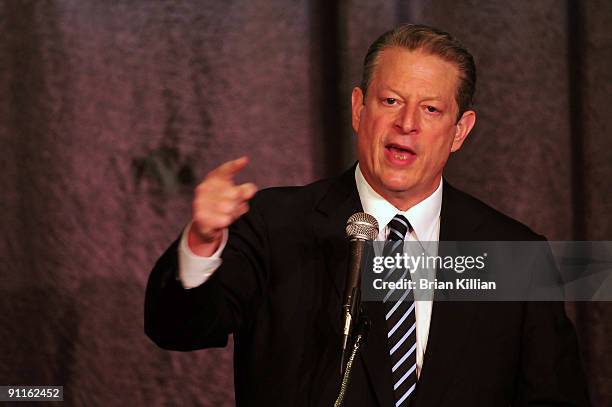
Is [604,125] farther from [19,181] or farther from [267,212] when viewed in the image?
[19,181]

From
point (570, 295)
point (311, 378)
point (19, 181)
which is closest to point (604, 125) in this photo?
point (570, 295)

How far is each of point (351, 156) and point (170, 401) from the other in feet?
2.72

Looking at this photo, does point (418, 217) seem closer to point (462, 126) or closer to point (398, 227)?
point (398, 227)

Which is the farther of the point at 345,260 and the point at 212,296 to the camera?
the point at 345,260

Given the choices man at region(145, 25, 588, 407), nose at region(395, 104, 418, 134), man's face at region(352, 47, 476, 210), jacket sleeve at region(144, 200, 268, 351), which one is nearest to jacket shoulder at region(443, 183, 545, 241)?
man at region(145, 25, 588, 407)

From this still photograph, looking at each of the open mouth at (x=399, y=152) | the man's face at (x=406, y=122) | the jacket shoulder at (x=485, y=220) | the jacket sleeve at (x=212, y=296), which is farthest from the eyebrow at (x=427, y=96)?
the jacket sleeve at (x=212, y=296)

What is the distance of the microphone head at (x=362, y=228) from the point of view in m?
1.28

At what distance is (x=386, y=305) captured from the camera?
64.4 inches

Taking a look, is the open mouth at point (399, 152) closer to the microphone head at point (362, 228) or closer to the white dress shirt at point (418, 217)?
the white dress shirt at point (418, 217)

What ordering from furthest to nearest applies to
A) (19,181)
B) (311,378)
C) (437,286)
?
1. (19,181)
2. (437,286)
3. (311,378)

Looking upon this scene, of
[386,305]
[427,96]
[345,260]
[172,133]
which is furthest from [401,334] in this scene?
[172,133]

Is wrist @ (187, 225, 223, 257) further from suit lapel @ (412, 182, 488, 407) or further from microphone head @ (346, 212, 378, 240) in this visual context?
suit lapel @ (412, 182, 488, 407)

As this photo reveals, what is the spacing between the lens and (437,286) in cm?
170

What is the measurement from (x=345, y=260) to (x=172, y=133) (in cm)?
84
